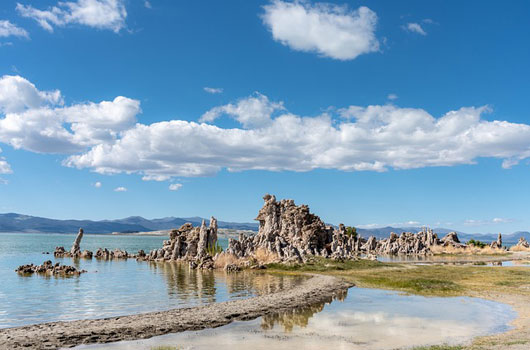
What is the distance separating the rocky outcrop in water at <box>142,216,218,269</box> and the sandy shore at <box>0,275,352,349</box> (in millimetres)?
49513

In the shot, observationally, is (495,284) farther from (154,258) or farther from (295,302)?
(154,258)

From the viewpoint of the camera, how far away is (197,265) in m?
72.5

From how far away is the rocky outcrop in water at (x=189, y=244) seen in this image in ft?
286

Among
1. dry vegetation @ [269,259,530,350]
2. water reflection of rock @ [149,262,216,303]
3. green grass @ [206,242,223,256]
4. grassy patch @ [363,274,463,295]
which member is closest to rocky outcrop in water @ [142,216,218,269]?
green grass @ [206,242,223,256]

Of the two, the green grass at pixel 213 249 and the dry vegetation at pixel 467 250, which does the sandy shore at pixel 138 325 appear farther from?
the dry vegetation at pixel 467 250

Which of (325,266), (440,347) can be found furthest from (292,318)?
(325,266)

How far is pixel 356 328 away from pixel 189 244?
229ft

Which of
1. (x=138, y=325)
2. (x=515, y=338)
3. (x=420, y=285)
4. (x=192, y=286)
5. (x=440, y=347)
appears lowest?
(x=192, y=286)

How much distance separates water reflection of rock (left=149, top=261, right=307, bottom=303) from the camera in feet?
138

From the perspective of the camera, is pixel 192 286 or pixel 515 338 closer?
pixel 515 338

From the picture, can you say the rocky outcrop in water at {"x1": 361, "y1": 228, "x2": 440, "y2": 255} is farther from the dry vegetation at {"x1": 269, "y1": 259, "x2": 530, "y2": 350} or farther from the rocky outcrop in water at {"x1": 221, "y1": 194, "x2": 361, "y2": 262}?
the dry vegetation at {"x1": 269, "y1": 259, "x2": 530, "y2": 350}

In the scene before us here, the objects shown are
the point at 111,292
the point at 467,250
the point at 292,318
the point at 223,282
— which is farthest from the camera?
the point at 467,250

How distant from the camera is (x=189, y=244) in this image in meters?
91.8

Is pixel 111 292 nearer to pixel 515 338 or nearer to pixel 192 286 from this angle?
pixel 192 286
